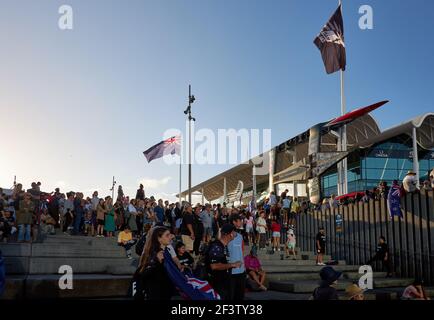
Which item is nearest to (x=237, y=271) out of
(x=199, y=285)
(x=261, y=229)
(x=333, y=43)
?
(x=199, y=285)

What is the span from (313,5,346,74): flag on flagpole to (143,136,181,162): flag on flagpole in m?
9.96

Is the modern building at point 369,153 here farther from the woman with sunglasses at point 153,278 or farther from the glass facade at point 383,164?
the woman with sunglasses at point 153,278

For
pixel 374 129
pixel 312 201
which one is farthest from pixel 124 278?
pixel 374 129

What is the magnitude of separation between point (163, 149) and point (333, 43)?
38.6 feet

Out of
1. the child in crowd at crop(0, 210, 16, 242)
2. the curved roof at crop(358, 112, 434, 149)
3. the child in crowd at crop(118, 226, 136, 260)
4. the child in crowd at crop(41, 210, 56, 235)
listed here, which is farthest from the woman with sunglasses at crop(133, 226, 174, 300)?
the curved roof at crop(358, 112, 434, 149)

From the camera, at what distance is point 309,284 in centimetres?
1377

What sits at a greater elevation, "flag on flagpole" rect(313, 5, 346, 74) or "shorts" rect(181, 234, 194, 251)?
"flag on flagpole" rect(313, 5, 346, 74)

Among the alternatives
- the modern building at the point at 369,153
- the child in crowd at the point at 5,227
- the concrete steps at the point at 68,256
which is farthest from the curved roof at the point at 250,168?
the child in crowd at the point at 5,227

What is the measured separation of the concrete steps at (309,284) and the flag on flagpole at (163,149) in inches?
606

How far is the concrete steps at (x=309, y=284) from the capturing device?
13594mm

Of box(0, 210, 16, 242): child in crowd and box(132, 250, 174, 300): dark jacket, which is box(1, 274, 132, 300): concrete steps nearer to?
box(0, 210, 16, 242): child in crowd

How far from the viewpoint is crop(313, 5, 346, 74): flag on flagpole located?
1119 inches
